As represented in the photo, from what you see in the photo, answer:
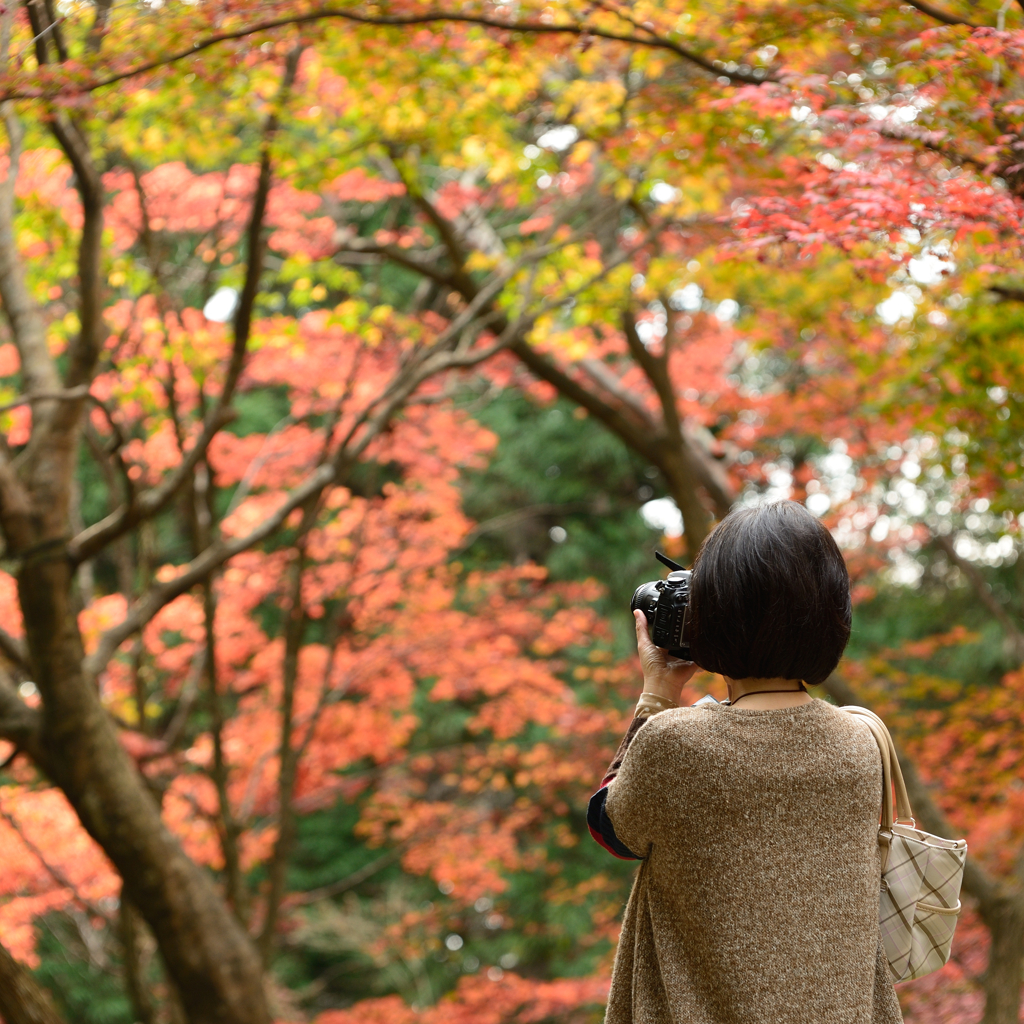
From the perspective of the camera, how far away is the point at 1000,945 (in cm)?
416

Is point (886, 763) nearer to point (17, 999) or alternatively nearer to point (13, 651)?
point (17, 999)

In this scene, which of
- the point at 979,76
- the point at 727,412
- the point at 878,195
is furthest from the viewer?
the point at 727,412

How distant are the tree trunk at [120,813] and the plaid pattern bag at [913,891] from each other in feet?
A: 10.3

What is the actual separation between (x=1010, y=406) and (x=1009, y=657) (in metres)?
5.88

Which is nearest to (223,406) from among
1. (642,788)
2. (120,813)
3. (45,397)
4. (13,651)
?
(45,397)

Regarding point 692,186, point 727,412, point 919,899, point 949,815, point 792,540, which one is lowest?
point 949,815

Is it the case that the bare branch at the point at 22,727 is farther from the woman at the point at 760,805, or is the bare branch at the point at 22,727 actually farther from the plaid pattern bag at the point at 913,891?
the plaid pattern bag at the point at 913,891

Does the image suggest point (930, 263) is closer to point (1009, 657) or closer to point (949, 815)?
point (949, 815)

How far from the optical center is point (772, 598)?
1152 mm

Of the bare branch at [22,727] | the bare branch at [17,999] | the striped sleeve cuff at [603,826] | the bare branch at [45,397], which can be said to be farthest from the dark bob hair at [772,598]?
the bare branch at [22,727]

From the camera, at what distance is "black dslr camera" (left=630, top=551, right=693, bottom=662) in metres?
1.28

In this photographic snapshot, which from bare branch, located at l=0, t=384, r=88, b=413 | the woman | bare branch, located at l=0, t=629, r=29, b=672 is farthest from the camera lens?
bare branch, located at l=0, t=629, r=29, b=672

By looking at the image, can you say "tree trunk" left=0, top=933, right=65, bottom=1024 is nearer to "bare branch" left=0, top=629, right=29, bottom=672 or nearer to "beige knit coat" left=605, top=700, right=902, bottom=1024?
"bare branch" left=0, top=629, right=29, bottom=672

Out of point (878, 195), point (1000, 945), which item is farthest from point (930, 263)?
point (1000, 945)
